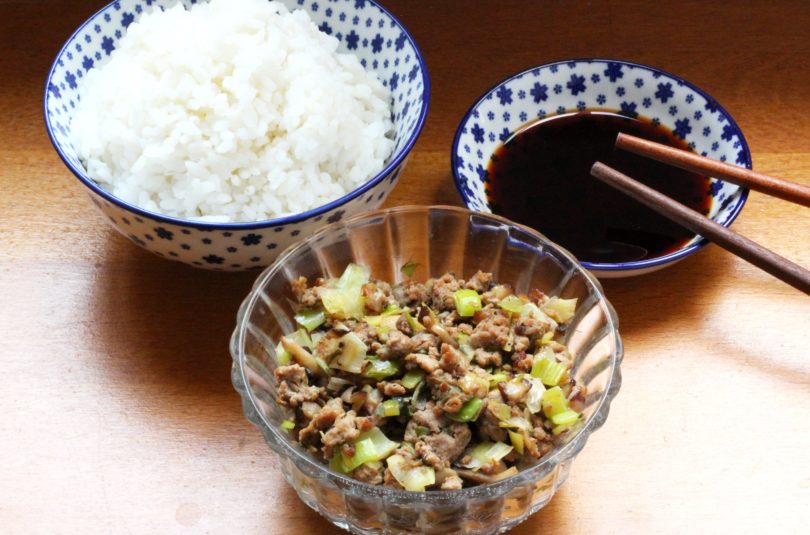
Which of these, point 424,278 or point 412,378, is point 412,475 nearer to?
point 412,378

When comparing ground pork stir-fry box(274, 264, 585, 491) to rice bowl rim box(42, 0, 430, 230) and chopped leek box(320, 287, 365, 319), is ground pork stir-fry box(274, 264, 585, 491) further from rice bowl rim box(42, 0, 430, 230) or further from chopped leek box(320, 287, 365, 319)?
rice bowl rim box(42, 0, 430, 230)

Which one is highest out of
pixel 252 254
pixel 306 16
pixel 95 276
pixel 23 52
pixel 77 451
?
pixel 306 16

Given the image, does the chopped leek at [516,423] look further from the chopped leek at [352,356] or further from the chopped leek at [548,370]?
the chopped leek at [352,356]

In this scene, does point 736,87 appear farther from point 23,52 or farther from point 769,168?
point 23,52

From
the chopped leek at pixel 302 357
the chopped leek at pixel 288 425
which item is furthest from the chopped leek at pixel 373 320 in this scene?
the chopped leek at pixel 288 425

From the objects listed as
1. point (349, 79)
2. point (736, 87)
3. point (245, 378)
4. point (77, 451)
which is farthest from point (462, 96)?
point (77, 451)

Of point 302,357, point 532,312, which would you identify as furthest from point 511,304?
point 302,357
